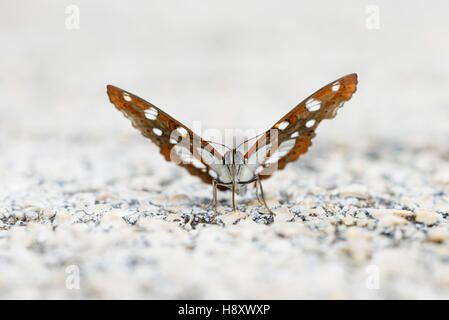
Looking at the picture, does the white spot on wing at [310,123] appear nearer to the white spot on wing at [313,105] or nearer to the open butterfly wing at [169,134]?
the white spot on wing at [313,105]

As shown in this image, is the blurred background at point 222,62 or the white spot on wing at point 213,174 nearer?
the white spot on wing at point 213,174

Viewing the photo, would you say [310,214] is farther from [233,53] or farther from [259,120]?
[233,53]

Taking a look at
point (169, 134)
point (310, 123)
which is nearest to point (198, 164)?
point (169, 134)

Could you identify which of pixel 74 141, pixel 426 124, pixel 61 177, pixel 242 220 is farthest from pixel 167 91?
pixel 242 220

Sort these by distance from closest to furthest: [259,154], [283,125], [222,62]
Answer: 1. [283,125]
2. [259,154]
3. [222,62]

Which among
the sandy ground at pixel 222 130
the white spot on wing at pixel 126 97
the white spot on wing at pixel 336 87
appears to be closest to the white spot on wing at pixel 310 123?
the white spot on wing at pixel 336 87

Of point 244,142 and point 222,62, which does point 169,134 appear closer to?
point 244,142

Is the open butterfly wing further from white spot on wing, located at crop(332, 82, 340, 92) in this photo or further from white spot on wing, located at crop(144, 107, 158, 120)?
white spot on wing, located at crop(332, 82, 340, 92)
